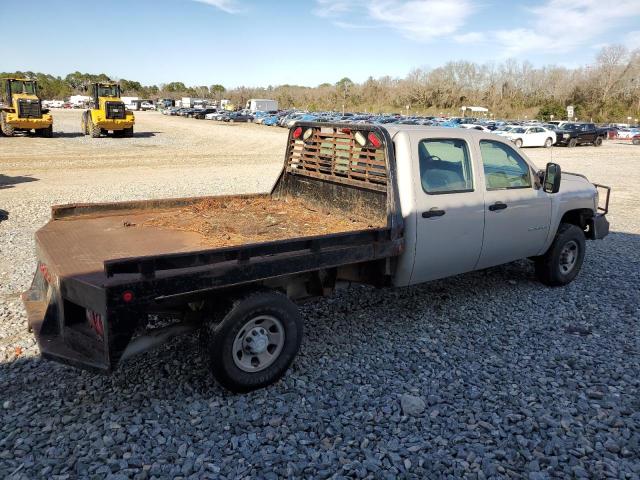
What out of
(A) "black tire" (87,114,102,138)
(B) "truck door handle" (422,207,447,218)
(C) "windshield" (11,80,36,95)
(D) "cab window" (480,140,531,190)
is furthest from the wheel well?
(C) "windshield" (11,80,36,95)

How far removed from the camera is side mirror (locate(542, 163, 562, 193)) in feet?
17.9

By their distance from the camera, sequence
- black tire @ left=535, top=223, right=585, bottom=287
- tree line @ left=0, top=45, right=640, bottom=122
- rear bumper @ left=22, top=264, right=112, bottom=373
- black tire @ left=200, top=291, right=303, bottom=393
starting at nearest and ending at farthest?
rear bumper @ left=22, top=264, right=112, bottom=373 < black tire @ left=200, top=291, right=303, bottom=393 < black tire @ left=535, top=223, right=585, bottom=287 < tree line @ left=0, top=45, right=640, bottom=122

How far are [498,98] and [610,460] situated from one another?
10673 cm

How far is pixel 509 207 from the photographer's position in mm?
5363

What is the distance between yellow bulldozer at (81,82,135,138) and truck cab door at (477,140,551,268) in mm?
26663

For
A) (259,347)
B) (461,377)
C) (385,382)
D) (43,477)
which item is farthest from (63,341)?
(461,377)

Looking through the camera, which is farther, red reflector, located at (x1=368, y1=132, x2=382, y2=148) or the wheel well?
the wheel well

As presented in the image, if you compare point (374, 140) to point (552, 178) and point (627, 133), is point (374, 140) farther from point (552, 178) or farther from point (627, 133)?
point (627, 133)

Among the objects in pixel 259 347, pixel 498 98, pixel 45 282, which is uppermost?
pixel 498 98

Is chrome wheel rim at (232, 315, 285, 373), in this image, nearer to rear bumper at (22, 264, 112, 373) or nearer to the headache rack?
rear bumper at (22, 264, 112, 373)

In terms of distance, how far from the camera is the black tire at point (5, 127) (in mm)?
26125

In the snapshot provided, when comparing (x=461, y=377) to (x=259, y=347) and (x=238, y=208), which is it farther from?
(x=238, y=208)

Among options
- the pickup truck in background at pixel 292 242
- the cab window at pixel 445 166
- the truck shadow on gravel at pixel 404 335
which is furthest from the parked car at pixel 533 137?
the cab window at pixel 445 166

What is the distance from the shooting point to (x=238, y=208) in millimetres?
5871
